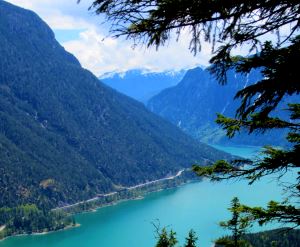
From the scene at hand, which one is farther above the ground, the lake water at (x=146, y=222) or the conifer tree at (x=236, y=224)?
the conifer tree at (x=236, y=224)

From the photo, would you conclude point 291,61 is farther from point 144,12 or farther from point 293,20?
point 144,12

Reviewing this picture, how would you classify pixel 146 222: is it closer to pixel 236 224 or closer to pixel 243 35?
pixel 236 224

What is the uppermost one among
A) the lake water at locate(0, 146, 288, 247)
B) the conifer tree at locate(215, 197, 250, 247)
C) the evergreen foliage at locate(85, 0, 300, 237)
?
the evergreen foliage at locate(85, 0, 300, 237)

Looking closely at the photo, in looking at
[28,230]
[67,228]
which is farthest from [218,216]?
[28,230]

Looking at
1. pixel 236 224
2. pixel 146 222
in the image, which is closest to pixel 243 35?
pixel 236 224

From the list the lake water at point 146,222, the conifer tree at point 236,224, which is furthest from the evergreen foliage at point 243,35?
the lake water at point 146,222

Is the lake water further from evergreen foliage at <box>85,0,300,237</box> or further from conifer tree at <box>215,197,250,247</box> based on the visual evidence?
evergreen foliage at <box>85,0,300,237</box>

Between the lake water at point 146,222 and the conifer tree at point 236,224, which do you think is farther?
the lake water at point 146,222

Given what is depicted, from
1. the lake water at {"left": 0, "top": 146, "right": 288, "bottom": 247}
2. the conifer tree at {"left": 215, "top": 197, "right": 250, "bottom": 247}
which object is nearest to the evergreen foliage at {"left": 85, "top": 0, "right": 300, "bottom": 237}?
the conifer tree at {"left": 215, "top": 197, "right": 250, "bottom": 247}

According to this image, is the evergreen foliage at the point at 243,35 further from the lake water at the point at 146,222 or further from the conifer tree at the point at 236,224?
the lake water at the point at 146,222
